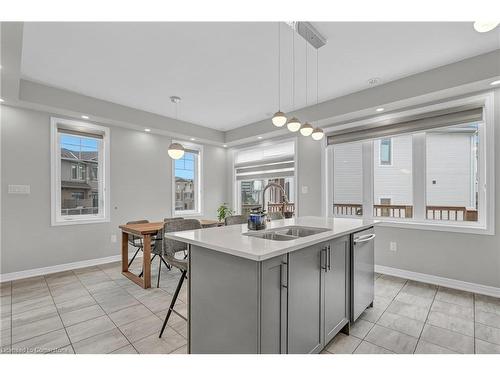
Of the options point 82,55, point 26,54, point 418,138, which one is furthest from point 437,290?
point 26,54

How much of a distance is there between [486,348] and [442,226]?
1634 mm

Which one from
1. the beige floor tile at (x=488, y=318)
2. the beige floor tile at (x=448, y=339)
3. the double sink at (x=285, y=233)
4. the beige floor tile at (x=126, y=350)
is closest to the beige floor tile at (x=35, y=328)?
the beige floor tile at (x=126, y=350)

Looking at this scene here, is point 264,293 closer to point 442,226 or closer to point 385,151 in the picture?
point 442,226

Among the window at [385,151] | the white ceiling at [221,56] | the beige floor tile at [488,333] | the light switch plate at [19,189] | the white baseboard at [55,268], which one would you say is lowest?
the beige floor tile at [488,333]

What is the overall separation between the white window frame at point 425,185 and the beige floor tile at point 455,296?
734 millimetres

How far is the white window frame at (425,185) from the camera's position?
2795 mm

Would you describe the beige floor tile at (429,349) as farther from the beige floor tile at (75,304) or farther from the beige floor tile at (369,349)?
the beige floor tile at (75,304)

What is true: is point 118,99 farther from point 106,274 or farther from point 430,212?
point 430,212

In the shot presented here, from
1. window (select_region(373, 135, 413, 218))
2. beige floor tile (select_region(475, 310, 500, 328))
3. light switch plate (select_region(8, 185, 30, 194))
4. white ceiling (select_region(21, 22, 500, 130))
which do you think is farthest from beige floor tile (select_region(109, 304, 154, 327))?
window (select_region(373, 135, 413, 218))

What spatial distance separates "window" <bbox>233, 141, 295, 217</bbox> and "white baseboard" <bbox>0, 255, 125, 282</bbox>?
2746mm
